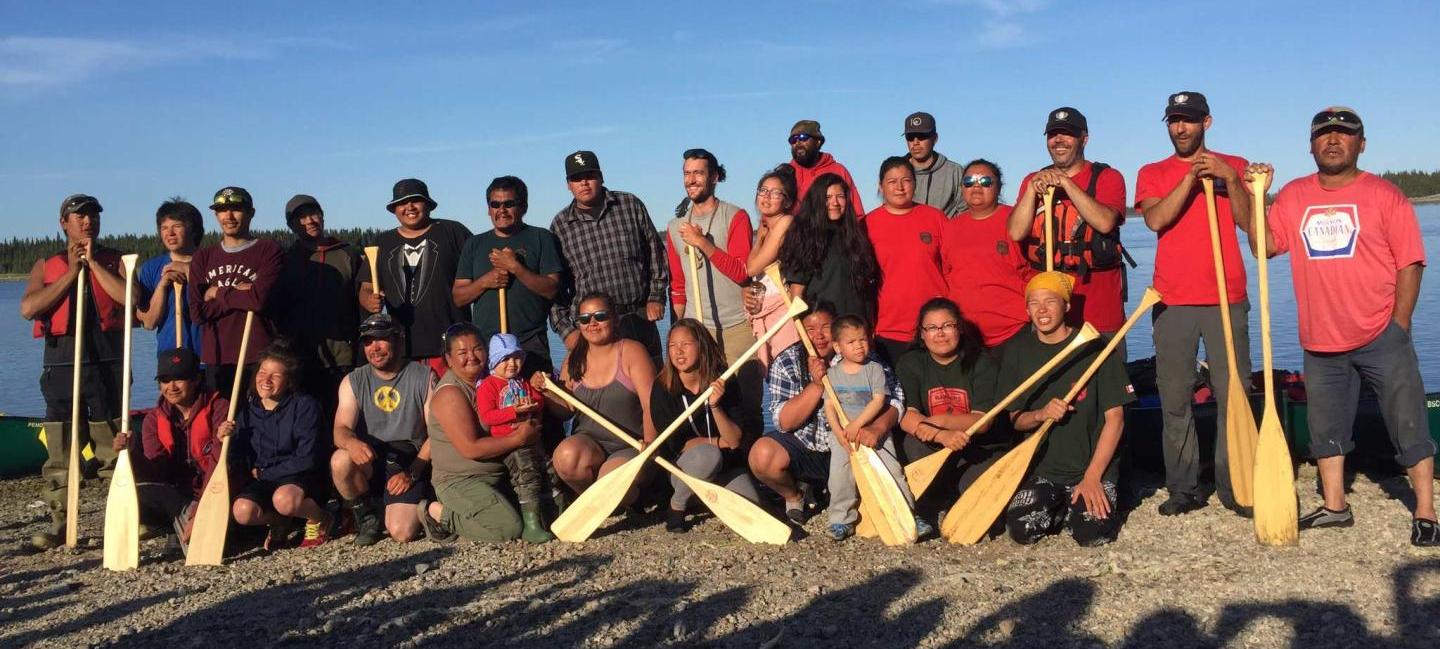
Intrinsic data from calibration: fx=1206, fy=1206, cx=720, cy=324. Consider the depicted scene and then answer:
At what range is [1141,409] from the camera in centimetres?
679

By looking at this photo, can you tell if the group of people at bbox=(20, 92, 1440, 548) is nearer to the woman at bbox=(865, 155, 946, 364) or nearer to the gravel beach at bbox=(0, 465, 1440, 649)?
the woman at bbox=(865, 155, 946, 364)

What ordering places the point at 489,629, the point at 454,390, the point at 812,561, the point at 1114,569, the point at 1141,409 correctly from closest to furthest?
1. the point at 489,629
2. the point at 1114,569
3. the point at 812,561
4. the point at 454,390
5. the point at 1141,409

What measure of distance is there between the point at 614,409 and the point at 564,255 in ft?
3.86

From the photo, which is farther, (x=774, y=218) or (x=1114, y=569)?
(x=774, y=218)

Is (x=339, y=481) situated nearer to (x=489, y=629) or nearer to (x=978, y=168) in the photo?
(x=489, y=629)

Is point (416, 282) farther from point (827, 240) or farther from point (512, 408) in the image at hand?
point (827, 240)

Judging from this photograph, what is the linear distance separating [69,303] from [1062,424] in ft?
17.2

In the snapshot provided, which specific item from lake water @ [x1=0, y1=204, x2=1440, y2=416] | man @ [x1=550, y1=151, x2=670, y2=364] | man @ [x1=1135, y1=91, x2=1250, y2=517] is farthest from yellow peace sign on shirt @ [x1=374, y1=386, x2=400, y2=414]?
lake water @ [x1=0, y1=204, x2=1440, y2=416]

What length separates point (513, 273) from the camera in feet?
21.6

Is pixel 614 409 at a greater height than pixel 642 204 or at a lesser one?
lesser

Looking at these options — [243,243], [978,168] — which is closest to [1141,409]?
[978,168]

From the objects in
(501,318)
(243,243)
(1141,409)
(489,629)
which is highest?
(243,243)

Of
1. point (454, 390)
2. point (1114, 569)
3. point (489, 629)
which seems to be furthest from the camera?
point (454, 390)

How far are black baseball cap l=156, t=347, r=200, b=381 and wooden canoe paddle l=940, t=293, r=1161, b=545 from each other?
3.76 metres
